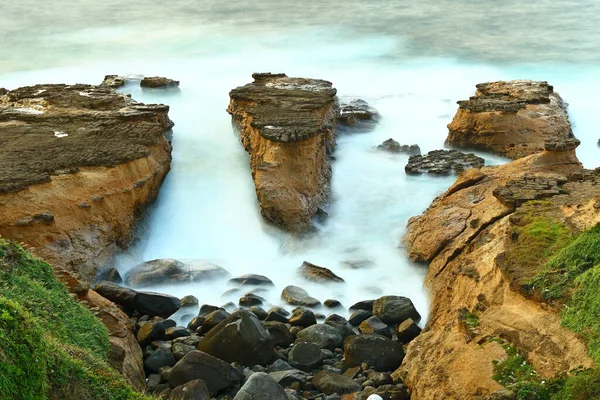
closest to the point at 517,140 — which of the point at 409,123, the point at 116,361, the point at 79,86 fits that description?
the point at 409,123

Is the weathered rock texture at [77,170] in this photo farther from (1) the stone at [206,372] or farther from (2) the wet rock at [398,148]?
(2) the wet rock at [398,148]

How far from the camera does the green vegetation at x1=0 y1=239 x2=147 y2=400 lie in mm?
5035

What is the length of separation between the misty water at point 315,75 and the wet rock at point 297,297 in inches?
8.2

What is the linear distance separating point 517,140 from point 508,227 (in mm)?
6371

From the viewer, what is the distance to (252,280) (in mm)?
→ 11484

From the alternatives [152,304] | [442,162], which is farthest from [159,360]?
[442,162]

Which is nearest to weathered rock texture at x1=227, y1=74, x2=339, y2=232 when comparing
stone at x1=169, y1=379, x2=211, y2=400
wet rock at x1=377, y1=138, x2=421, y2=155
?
wet rock at x1=377, y1=138, x2=421, y2=155

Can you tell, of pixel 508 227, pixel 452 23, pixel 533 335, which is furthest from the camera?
pixel 452 23

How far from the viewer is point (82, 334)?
8.04 m

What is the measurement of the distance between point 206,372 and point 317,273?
3525 millimetres

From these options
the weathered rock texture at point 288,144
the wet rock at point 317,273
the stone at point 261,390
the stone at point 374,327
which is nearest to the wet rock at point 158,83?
the weathered rock texture at point 288,144

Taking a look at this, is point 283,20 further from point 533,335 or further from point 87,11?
point 533,335

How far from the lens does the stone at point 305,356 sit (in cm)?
917

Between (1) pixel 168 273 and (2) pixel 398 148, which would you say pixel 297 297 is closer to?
(1) pixel 168 273
